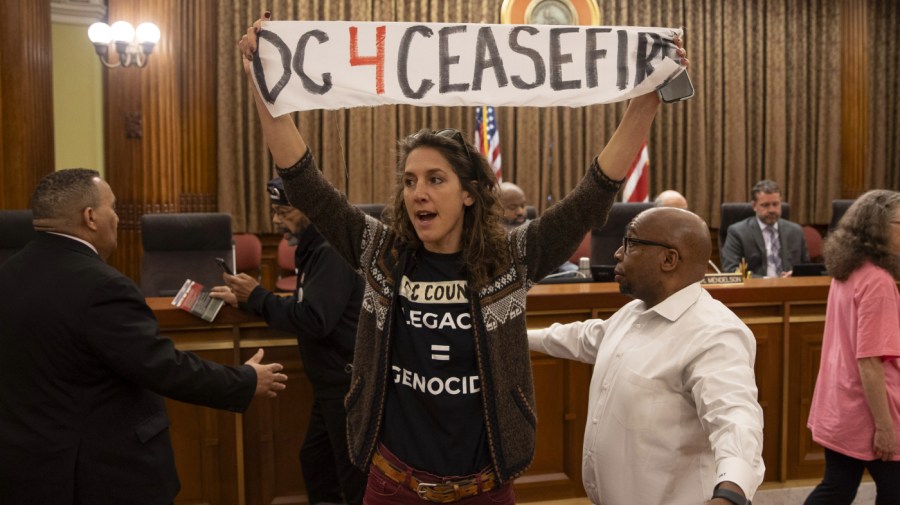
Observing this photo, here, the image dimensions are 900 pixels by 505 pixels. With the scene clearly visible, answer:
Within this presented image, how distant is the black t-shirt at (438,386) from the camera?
1557 mm

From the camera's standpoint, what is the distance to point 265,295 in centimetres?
277

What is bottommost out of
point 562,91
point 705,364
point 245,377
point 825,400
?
point 825,400

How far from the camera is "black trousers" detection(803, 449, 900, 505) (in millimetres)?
2510

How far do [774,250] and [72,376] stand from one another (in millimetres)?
5249

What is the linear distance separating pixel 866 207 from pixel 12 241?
422cm

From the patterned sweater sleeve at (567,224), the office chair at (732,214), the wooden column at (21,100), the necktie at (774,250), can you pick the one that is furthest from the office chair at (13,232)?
the necktie at (774,250)

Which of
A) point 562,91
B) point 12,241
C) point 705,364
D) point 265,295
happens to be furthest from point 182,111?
point 705,364

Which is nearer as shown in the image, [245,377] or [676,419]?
[676,419]

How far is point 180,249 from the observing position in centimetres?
491

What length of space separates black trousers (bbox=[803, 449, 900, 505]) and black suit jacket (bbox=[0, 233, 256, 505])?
2.10 metres

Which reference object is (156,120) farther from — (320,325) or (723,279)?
(723,279)

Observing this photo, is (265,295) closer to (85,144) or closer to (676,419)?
(676,419)

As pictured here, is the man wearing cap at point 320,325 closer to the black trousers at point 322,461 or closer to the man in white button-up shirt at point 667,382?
the black trousers at point 322,461

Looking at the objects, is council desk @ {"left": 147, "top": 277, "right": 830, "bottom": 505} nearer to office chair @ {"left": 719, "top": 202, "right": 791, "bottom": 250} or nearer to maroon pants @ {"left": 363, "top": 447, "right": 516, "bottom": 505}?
maroon pants @ {"left": 363, "top": 447, "right": 516, "bottom": 505}
